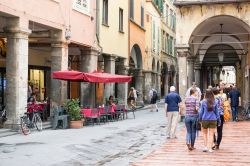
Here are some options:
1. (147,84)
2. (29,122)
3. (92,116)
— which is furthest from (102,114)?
(147,84)

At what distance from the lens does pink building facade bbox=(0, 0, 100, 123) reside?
17750 millimetres

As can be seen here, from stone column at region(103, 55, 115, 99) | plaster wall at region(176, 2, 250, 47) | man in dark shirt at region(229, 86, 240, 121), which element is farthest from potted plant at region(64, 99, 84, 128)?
stone column at region(103, 55, 115, 99)

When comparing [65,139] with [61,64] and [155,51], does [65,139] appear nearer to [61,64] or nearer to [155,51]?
[61,64]

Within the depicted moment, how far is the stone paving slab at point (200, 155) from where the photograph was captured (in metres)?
11.1

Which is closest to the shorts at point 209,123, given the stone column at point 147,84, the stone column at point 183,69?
the stone column at point 183,69

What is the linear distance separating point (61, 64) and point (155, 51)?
2657 centimetres

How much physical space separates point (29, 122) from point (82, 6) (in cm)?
846

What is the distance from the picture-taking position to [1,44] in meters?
24.0

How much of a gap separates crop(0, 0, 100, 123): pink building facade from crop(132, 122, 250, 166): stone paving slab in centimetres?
613

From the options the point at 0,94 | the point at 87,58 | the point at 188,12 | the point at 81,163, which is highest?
the point at 188,12

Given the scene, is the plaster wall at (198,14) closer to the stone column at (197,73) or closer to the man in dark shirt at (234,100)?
the man in dark shirt at (234,100)

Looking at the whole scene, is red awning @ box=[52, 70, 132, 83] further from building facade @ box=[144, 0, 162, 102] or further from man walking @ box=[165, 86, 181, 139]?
building facade @ box=[144, 0, 162, 102]

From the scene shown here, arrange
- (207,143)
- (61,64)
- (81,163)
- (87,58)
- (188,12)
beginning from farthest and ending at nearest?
(87,58)
(188,12)
(61,64)
(207,143)
(81,163)

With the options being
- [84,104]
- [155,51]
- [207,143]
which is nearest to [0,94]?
[84,104]
